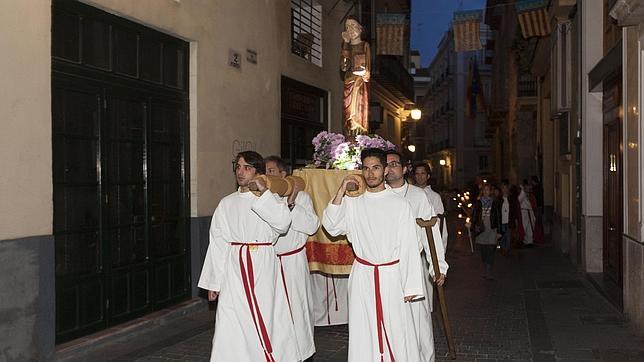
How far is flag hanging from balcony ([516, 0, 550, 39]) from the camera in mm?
17641

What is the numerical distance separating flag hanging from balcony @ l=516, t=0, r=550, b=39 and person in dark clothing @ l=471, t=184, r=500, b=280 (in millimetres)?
6474

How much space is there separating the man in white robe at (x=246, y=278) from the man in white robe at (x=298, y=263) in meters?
0.26

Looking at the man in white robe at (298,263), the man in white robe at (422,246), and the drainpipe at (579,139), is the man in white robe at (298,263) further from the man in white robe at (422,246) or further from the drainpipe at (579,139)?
the drainpipe at (579,139)

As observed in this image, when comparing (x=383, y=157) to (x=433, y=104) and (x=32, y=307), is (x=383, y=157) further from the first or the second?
(x=433, y=104)

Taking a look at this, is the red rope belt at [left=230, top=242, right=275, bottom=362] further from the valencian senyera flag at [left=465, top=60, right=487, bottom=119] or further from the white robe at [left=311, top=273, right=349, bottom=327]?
the valencian senyera flag at [left=465, top=60, right=487, bottom=119]

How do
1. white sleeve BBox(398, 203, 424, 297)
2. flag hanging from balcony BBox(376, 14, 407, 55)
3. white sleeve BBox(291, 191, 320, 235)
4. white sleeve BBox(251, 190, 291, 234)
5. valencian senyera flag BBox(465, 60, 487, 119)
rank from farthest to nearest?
valencian senyera flag BBox(465, 60, 487, 119), flag hanging from balcony BBox(376, 14, 407, 55), white sleeve BBox(291, 191, 320, 235), white sleeve BBox(251, 190, 291, 234), white sleeve BBox(398, 203, 424, 297)

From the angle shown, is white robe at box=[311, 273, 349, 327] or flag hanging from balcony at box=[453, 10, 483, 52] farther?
flag hanging from balcony at box=[453, 10, 483, 52]

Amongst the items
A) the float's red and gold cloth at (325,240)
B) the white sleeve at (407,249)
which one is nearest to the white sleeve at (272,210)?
the white sleeve at (407,249)

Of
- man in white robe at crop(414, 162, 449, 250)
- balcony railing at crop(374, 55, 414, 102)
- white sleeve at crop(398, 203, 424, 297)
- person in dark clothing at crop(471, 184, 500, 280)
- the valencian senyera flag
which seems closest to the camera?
white sleeve at crop(398, 203, 424, 297)

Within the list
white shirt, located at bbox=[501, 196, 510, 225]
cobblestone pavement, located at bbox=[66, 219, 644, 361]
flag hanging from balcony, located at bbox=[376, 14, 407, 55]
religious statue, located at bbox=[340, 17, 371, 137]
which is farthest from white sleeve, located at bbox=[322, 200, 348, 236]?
flag hanging from balcony, located at bbox=[376, 14, 407, 55]

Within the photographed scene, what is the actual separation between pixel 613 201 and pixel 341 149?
493cm

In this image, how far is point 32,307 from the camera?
667 cm

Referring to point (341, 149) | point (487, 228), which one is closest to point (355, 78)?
point (341, 149)

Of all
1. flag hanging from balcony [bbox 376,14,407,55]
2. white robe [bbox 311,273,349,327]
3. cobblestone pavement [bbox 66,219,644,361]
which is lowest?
cobblestone pavement [bbox 66,219,644,361]
